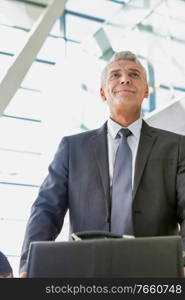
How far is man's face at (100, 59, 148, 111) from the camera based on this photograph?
314cm

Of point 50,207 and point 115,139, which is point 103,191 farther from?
point 115,139

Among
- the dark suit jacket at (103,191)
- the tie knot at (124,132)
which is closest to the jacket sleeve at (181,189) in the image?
the dark suit jacket at (103,191)

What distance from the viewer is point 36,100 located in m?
15.0

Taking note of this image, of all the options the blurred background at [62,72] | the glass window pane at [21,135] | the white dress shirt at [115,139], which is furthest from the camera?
the glass window pane at [21,135]

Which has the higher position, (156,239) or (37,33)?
(37,33)

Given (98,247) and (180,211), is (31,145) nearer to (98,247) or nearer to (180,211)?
(180,211)

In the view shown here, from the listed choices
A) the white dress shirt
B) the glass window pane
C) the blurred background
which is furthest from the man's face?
Answer: the glass window pane

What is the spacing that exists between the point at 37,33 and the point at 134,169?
10.6 meters

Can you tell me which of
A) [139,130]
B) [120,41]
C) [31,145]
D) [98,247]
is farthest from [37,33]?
[98,247]

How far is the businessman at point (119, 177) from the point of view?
275 cm

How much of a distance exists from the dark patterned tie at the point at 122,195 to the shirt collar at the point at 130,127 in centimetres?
19

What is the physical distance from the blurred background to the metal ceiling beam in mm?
23

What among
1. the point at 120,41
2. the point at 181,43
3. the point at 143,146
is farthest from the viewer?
the point at 120,41

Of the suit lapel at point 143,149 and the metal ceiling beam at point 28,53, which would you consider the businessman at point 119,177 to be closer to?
the suit lapel at point 143,149
